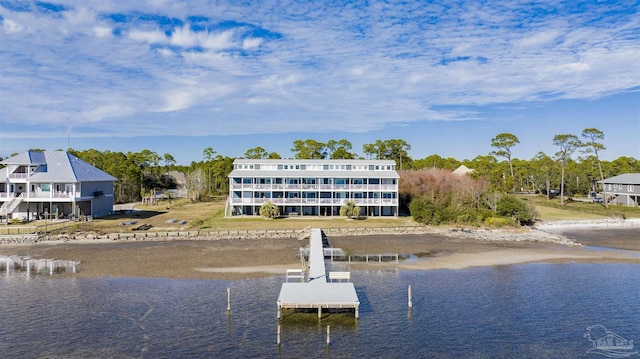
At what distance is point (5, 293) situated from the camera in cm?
2459

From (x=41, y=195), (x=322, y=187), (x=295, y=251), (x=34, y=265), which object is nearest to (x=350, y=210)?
(x=322, y=187)

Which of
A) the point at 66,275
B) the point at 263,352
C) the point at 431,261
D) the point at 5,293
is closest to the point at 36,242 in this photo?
the point at 66,275

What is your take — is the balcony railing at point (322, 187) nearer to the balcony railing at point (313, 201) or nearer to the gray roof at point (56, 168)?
the balcony railing at point (313, 201)

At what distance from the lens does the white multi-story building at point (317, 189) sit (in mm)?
52750

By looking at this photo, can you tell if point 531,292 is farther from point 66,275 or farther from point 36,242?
point 36,242

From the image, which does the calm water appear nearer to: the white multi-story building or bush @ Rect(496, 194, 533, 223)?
bush @ Rect(496, 194, 533, 223)

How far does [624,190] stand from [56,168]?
83314 mm

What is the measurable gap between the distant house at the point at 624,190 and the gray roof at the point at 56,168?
76.0m

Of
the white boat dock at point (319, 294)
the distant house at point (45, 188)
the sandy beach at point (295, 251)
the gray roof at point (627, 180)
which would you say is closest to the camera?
the white boat dock at point (319, 294)

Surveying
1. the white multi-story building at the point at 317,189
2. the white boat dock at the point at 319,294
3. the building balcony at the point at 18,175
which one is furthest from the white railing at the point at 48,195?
the white boat dock at the point at 319,294

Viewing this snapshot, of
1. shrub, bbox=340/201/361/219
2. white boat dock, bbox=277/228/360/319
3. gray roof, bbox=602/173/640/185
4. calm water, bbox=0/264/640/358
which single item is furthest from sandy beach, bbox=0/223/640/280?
gray roof, bbox=602/173/640/185

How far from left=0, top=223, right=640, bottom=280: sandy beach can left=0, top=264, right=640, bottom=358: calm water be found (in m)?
2.82

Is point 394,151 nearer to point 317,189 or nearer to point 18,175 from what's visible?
point 317,189

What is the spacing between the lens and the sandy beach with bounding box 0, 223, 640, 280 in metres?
30.4
